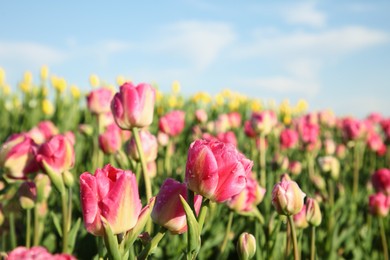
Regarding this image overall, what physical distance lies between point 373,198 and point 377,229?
70 cm

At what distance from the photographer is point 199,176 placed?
1.03m

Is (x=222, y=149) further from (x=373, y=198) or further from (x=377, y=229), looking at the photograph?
(x=377, y=229)

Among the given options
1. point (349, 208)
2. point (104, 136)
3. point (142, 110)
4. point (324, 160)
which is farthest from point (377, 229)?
point (142, 110)

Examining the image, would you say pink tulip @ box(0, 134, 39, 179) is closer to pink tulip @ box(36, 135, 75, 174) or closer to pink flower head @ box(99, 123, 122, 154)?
pink tulip @ box(36, 135, 75, 174)

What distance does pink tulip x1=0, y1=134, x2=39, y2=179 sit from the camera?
1.62 meters

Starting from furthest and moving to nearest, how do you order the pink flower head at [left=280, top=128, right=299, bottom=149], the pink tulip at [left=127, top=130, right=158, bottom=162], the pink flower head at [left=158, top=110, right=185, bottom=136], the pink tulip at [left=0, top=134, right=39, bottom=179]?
the pink flower head at [left=280, top=128, right=299, bottom=149]
the pink flower head at [left=158, top=110, right=185, bottom=136]
the pink tulip at [left=127, top=130, right=158, bottom=162]
the pink tulip at [left=0, top=134, right=39, bottom=179]

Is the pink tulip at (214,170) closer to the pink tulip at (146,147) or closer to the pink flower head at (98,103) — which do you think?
the pink tulip at (146,147)

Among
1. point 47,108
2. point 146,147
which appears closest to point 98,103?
point 146,147

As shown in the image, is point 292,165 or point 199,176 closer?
point 199,176

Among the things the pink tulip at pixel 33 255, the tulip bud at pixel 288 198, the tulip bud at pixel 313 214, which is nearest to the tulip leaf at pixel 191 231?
the pink tulip at pixel 33 255

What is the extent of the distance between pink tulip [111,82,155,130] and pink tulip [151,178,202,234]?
1.62 ft

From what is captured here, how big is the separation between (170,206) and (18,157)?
0.75 metres

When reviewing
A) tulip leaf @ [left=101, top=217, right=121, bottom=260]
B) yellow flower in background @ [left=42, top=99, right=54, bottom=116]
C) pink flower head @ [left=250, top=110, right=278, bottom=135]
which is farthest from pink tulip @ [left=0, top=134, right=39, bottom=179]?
yellow flower in background @ [left=42, top=99, right=54, bottom=116]

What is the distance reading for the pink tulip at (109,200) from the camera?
95 centimetres
